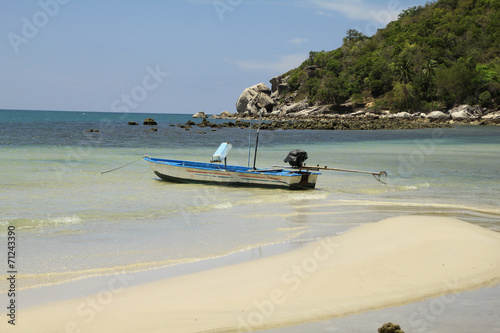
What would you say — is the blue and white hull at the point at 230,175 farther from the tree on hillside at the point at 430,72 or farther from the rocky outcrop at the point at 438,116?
the tree on hillside at the point at 430,72

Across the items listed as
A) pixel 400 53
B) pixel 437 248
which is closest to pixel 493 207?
pixel 437 248

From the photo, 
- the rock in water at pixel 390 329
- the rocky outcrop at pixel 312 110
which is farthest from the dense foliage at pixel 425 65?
the rock in water at pixel 390 329

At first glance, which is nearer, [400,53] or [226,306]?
[226,306]

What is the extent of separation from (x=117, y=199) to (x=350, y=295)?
1071cm

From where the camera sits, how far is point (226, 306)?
653cm

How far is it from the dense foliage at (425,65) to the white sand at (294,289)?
86.8m

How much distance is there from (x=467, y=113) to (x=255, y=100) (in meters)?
59.8

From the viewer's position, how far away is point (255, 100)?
13275 centimetres

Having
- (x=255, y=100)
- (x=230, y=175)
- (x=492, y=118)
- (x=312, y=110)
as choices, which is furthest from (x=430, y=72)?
(x=230, y=175)

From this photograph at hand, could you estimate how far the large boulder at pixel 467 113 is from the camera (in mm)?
85481

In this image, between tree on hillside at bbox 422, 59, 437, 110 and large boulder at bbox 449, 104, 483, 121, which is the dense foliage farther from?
large boulder at bbox 449, 104, 483, 121

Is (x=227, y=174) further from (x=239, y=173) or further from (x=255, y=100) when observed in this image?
(x=255, y=100)

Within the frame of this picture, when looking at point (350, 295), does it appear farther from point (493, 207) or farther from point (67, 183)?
point (67, 183)

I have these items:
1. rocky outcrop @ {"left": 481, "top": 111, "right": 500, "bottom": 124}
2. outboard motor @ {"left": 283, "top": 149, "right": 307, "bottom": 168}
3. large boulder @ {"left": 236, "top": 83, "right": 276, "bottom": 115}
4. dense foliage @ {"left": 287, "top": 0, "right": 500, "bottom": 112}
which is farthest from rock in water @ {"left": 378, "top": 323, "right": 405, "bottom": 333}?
large boulder @ {"left": 236, "top": 83, "right": 276, "bottom": 115}
